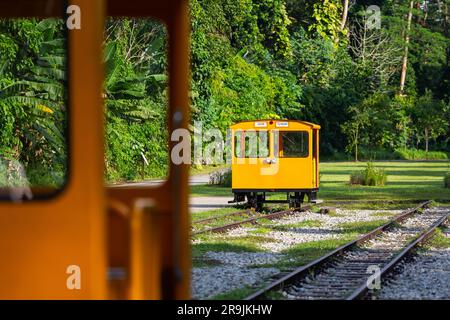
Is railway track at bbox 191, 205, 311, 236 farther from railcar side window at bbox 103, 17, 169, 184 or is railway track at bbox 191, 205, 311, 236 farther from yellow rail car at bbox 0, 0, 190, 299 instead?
yellow rail car at bbox 0, 0, 190, 299

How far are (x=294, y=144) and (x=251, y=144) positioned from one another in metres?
1.10

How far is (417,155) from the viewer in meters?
83.8

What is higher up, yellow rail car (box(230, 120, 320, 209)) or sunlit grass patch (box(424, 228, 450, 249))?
yellow rail car (box(230, 120, 320, 209))

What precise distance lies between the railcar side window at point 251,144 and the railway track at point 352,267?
5.35 metres

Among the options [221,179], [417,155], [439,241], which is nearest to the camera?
[439,241]

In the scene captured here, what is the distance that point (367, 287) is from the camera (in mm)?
12344

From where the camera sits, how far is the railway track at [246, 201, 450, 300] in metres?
12.1

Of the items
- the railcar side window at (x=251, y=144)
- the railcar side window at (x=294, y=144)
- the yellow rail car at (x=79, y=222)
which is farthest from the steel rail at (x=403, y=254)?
the yellow rail car at (x=79, y=222)

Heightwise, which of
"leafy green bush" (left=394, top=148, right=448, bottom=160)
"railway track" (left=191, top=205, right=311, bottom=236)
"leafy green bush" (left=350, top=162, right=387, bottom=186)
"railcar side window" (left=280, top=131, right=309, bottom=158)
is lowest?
"railway track" (left=191, top=205, right=311, bottom=236)

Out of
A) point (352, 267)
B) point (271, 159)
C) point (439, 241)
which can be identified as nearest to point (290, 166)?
point (271, 159)

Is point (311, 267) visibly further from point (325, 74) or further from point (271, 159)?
point (325, 74)

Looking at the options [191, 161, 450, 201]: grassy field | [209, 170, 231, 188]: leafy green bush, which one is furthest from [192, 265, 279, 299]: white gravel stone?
[209, 170, 231, 188]: leafy green bush

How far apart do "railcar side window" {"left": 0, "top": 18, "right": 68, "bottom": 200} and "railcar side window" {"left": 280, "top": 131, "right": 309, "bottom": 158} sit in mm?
15003

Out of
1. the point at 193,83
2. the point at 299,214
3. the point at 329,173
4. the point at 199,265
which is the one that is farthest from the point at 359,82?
the point at 199,265
